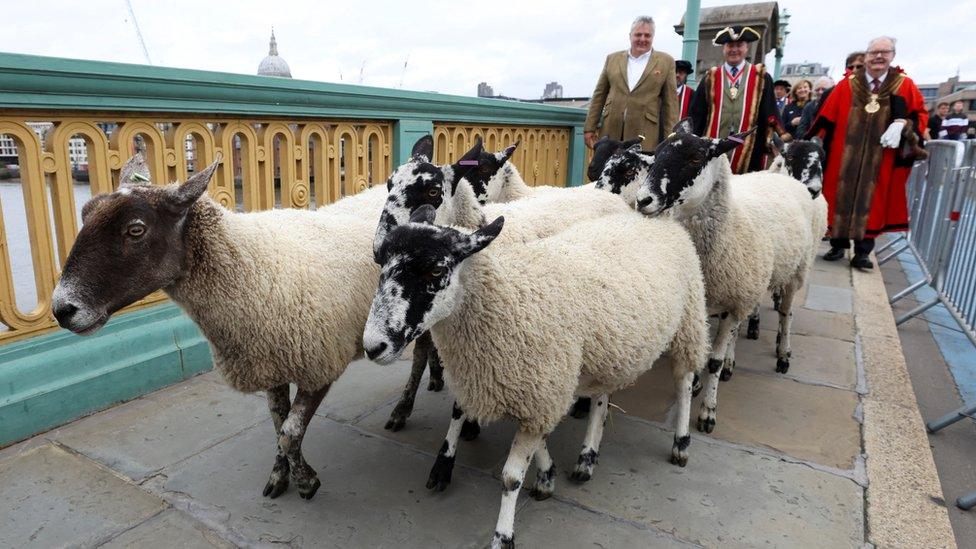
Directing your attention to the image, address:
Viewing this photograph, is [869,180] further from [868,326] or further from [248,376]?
[248,376]

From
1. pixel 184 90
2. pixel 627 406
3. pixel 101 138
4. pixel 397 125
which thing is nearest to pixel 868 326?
pixel 627 406

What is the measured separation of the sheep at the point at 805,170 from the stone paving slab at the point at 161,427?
12.9 feet

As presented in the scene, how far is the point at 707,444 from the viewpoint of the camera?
305 cm

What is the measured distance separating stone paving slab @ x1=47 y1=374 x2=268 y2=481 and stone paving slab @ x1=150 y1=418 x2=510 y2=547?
133 mm

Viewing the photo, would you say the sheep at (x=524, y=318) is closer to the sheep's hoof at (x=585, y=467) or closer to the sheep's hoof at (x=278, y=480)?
the sheep's hoof at (x=585, y=467)

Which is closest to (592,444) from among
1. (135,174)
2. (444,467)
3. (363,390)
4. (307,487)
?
(444,467)

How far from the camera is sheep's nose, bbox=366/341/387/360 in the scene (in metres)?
1.83

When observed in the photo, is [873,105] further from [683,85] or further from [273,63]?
[273,63]

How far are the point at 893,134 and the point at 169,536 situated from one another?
676 cm

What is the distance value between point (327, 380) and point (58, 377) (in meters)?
1.63

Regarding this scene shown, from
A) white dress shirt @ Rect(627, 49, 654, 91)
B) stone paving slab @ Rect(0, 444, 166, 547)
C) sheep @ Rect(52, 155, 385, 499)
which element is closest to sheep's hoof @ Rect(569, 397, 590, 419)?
sheep @ Rect(52, 155, 385, 499)

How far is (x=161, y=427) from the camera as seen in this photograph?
3.04 meters

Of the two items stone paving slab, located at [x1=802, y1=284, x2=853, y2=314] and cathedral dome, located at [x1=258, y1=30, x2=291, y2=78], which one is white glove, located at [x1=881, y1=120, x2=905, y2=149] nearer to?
stone paving slab, located at [x1=802, y1=284, x2=853, y2=314]

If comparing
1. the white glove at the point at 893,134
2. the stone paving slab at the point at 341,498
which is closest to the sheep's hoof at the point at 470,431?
the stone paving slab at the point at 341,498
